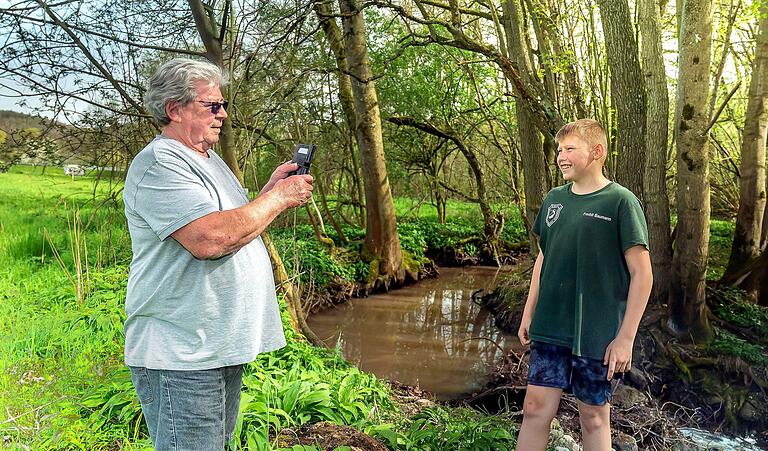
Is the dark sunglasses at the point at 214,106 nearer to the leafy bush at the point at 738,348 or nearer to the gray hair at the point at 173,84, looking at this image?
the gray hair at the point at 173,84

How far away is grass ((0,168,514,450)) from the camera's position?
298 cm

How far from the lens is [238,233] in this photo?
164cm

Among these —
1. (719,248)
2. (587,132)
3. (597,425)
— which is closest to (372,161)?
(719,248)

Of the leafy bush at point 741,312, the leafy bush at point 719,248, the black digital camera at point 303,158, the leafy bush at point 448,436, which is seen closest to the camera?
the black digital camera at point 303,158

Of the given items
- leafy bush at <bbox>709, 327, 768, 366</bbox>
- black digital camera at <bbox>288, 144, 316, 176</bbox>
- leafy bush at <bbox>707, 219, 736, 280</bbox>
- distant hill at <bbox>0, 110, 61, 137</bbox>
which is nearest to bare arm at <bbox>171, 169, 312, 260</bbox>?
black digital camera at <bbox>288, 144, 316, 176</bbox>

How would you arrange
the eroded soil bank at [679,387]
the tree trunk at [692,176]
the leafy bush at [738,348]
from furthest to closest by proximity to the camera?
the leafy bush at [738,348], the tree trunk at [692,176], the eroded soil bank at [679,387]

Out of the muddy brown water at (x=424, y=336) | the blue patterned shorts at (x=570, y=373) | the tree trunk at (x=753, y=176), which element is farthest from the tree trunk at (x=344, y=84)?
the blue patterned shorts at (x=570, y=373)

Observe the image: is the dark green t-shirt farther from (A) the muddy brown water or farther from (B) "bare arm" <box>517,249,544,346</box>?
(A) the muddy brown water

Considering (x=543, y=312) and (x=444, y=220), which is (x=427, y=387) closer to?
(x=543, y=312)

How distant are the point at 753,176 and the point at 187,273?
7.24m

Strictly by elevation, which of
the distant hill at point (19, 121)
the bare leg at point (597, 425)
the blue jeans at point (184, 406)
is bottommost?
the bare leg at point (597, 425)

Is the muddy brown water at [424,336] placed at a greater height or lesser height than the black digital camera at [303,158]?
lesser

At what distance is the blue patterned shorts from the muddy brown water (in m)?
2.93

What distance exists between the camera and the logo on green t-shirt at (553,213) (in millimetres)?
2893
